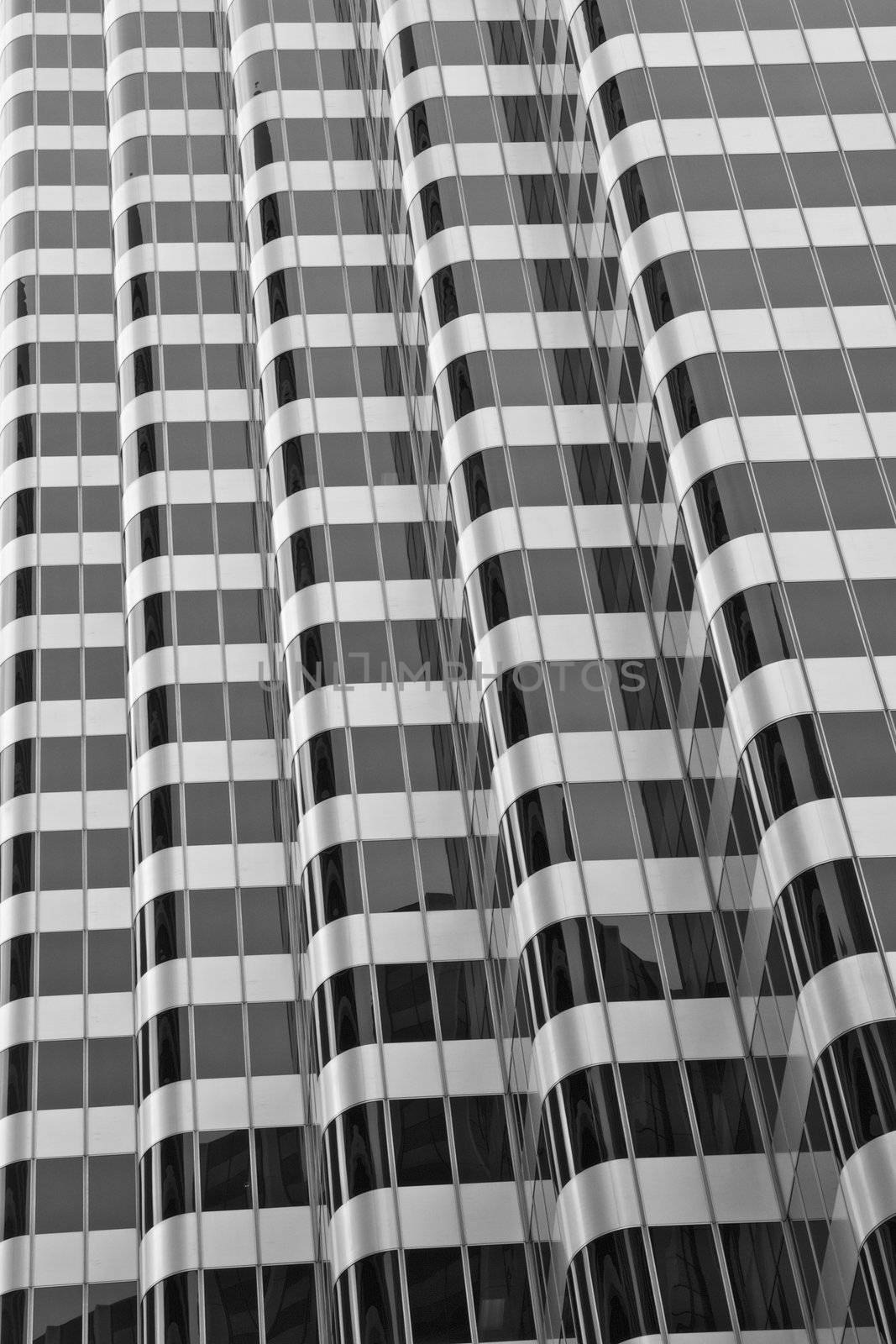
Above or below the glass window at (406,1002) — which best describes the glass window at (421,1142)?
below

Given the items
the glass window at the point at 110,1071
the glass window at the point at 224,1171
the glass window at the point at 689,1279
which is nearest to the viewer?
the glass window at the point at 689,1279

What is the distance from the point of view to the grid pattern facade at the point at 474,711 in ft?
145

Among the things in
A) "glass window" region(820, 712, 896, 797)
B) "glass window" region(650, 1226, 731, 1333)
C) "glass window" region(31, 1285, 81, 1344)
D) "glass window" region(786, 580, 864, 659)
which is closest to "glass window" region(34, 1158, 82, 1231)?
"glass window" region(31, 1285, 81, 1344)

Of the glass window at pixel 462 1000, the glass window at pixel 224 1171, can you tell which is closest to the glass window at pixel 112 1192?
the glass window at pixel 224 1171

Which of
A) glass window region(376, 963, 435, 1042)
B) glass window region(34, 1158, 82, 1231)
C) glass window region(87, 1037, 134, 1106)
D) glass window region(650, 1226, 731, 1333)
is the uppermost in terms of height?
glass window region(87, 1037, 134, 1106)

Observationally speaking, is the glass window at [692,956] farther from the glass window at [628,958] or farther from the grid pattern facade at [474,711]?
the glass window at [628,958]

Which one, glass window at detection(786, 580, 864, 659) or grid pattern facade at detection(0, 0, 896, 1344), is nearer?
grid pattern facade at detection(0, 0, 896, 1344)

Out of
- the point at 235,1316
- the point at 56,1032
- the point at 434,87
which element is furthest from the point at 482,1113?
the point at 434,87

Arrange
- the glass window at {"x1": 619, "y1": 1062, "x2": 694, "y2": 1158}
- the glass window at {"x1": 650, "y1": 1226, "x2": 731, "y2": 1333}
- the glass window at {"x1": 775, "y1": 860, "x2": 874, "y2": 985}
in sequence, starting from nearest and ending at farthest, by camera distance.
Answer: the glass window at {"x1": 775, "y1": 860, "x2": 874, "y2": 985} < the glass window at {"x1": 650, "y1": 1226, "x2": 731, "y2": 1333} < the glass window at {"x1": 619, "y1": 1062, "x2": 694, "y2": 1158}

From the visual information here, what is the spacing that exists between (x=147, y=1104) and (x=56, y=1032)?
4542 mm

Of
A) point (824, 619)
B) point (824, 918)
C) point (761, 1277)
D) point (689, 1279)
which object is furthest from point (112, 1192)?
point (824, 619)

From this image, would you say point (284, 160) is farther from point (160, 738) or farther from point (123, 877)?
point (123, 877)

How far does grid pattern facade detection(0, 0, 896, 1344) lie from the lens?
1738 inches

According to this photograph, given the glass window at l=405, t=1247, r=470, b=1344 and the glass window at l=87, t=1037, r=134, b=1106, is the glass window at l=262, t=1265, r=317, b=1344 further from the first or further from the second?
the glass window at l=87, t=1037, r=134, b=1106
